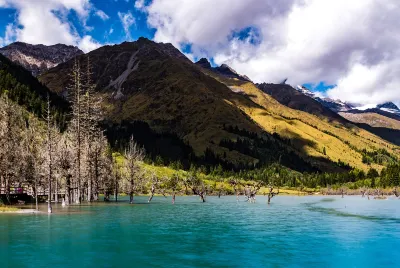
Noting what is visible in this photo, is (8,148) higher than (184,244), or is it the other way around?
(8,148)

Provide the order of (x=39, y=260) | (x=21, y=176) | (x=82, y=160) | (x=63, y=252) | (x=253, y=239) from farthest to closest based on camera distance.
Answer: (x=82, y=160) < (x=21, y=176) < (x=253, y=239) < (x=63, y=252) < (x=39, y=260)

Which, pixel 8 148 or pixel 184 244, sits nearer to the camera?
pixel 184 244

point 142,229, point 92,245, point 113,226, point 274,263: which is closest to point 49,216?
point 113,226

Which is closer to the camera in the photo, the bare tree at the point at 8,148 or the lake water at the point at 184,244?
the lake water at the point at 184,244

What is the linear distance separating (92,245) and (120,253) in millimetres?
5918

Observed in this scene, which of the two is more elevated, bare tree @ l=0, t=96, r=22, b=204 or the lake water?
bare tree @ l=0, t=96, r=22, b=204

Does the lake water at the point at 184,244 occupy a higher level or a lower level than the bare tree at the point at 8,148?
lower

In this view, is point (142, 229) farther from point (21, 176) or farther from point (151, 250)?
point (21, 176)

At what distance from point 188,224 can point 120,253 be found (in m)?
33.4

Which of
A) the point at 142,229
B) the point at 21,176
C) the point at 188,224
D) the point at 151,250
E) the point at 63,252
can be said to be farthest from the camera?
the point at 21,176

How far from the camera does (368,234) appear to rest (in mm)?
69188

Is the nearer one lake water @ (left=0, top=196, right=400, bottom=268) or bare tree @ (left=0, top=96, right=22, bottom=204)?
lake water @ (left=0, top=196, right=400, bottom=268)

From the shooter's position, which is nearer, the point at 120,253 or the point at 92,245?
the point at 120,253

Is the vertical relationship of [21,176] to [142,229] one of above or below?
above
